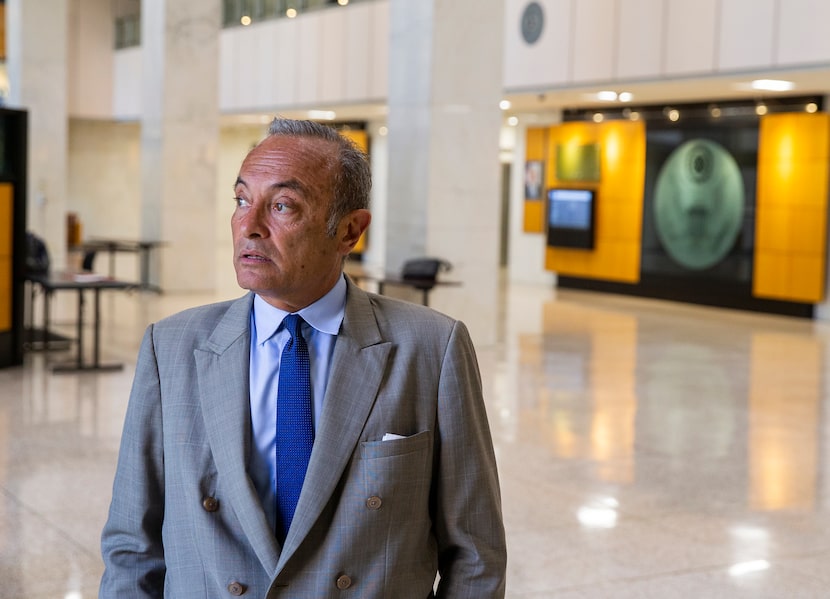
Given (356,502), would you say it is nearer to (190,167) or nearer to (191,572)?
(191,572)

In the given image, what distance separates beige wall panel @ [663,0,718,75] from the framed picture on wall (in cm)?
711

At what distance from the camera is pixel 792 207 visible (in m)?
18.1

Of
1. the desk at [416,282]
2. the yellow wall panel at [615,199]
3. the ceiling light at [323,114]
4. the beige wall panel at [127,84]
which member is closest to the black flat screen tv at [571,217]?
the yellow wall panel at [615,199]

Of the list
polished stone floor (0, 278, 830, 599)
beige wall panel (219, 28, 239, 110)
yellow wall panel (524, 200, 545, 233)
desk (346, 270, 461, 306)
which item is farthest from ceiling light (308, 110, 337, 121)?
desk (346, 270, 461, 306)

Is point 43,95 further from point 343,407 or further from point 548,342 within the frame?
point 343,407

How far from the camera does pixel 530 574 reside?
202 inches

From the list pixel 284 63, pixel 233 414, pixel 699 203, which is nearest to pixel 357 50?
pixel 284 63

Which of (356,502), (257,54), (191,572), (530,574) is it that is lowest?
(530,574)

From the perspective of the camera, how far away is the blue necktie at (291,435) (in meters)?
1.97

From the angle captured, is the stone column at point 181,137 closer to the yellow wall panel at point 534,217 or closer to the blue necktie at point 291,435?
the yellow wall panel at point 534,217

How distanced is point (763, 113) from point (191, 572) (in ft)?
59.1

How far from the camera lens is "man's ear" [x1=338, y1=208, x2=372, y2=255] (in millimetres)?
2047

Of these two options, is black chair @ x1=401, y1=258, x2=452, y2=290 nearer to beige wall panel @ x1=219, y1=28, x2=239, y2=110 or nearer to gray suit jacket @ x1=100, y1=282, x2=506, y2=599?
gray suit jacket @ x1=100, y1=282, x2=506, y2=599

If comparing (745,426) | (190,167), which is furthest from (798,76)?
(190,167)
